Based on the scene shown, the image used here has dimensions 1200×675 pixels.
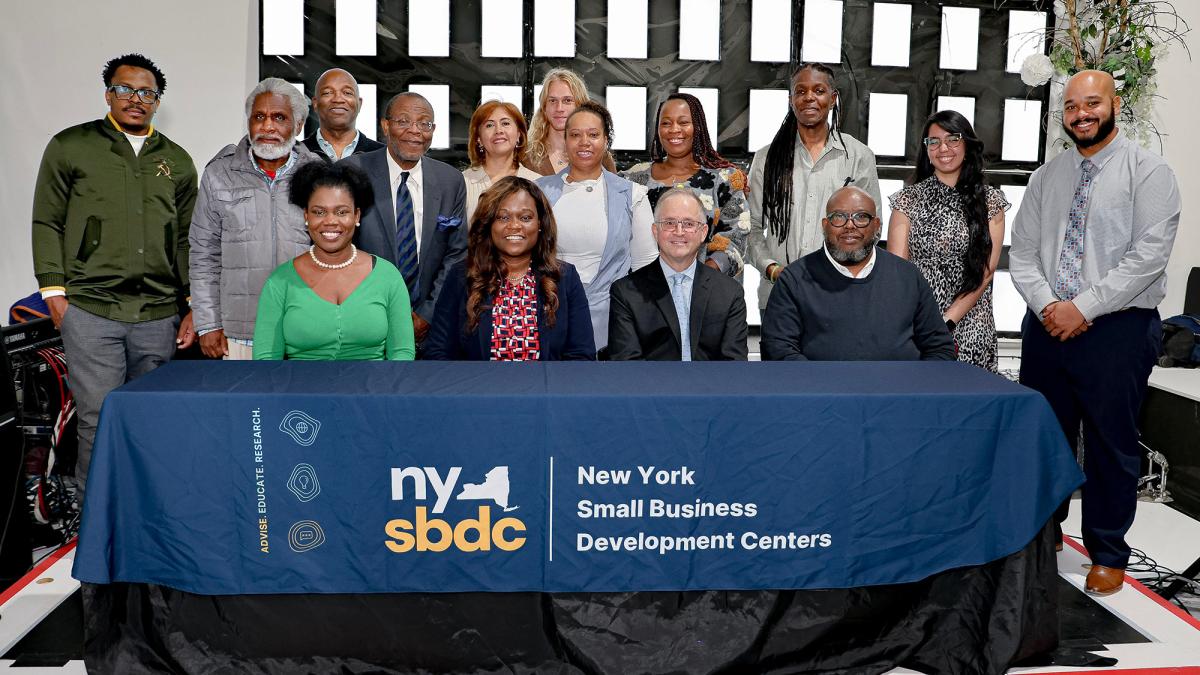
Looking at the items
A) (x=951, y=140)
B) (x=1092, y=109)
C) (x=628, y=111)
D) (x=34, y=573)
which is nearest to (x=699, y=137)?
(x=951, y=140)

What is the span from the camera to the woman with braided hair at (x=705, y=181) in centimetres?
379

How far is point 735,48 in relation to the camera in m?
5.64

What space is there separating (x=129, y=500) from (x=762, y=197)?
2.66 metres

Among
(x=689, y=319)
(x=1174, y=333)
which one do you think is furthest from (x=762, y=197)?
(x=1174, y=333)

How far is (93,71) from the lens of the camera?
5246 millimetres

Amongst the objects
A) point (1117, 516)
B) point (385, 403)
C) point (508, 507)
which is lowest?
point (1117, 516)

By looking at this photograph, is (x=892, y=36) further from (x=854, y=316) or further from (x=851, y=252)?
(x=854, y=316)

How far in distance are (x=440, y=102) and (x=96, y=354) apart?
2.60 meters

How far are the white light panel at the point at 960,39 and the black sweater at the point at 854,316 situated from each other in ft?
9.89

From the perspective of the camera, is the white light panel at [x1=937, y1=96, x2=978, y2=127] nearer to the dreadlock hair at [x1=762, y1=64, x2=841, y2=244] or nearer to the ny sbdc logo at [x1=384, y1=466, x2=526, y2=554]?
the dreadlock hair at [x1=762, y1=64, x2=841, y2=244]

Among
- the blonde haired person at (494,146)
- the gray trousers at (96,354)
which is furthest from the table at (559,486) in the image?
the blonde haired person at (494,146)

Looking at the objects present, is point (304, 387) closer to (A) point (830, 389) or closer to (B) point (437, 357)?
(B) point (437, 357)

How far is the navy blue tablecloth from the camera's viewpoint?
241 cm

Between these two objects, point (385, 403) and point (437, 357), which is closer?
point (385, 403)
